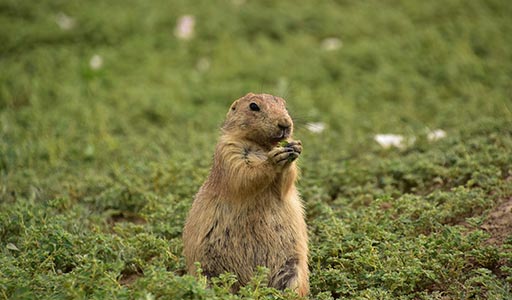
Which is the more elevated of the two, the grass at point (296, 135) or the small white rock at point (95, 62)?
the small white rock at point (95, 62)

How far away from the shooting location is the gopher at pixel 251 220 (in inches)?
170

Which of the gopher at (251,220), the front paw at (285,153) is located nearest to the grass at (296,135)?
the gopher at (251,220)

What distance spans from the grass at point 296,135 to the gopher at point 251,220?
11.0 inches

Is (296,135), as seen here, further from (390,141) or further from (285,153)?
(285,153)

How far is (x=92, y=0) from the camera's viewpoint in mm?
10656

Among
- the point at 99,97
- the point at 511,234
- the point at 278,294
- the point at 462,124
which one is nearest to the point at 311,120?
the point at 462,124

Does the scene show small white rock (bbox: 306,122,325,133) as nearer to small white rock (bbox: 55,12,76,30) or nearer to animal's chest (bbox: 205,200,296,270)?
animal's chest (bbox: 205,200,296,270)

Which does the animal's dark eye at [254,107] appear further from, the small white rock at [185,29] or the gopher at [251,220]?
the small white rock at [185,29]

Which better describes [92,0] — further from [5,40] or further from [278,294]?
[278,294]

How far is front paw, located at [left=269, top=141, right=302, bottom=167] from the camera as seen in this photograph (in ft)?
13.6

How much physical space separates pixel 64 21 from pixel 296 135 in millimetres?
4529

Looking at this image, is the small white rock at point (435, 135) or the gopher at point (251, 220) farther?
the small white rock at point (435, 135)

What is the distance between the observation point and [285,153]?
13.6ft

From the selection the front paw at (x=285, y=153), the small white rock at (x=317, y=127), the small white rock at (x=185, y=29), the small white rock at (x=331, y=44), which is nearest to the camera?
the front paw at (x=285, y=153)
